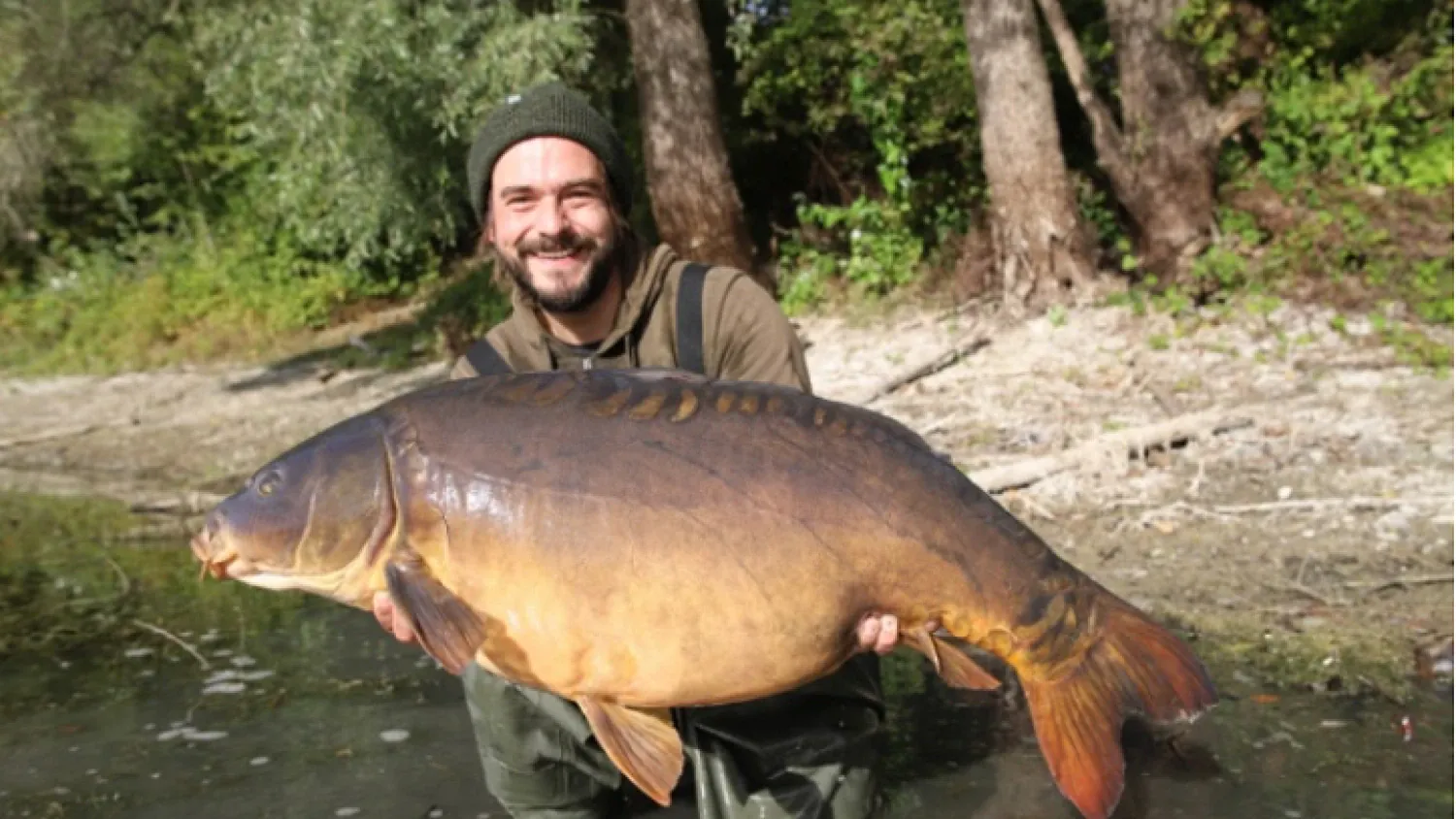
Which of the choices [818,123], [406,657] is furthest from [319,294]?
[406,657]

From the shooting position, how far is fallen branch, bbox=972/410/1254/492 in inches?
209

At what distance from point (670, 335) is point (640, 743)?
3.37 feet

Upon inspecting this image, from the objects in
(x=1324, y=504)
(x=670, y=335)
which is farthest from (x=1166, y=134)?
(x=670, y=335)

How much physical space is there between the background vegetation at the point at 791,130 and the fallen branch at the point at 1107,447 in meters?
1.81

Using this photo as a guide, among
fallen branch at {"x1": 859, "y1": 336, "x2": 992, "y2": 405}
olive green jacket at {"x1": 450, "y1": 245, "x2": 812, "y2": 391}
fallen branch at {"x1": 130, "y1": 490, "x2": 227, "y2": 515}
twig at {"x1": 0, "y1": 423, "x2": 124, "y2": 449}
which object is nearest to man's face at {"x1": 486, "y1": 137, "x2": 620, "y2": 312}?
olive green jacket at {"x1": 450, "y1": 245, "x2": 812, "y2": 391}

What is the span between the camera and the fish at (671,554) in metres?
2.10

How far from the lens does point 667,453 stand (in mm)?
2164

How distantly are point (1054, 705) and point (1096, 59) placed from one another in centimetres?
807

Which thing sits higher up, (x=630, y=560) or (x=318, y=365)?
(x=630, y=560)

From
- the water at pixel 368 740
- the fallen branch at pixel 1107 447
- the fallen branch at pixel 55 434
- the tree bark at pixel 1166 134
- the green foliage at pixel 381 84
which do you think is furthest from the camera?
the fallen branch at pixel 55 434

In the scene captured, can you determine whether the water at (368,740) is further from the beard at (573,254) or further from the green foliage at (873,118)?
the green foliage at (873,118)

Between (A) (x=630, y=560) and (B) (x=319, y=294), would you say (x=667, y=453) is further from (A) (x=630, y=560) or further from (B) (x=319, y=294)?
(B) (x=319, y=294)

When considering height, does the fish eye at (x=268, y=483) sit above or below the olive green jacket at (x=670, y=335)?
below

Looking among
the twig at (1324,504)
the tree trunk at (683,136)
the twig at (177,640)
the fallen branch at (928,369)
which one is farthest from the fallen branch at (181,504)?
→ the twig at (1324,504)
